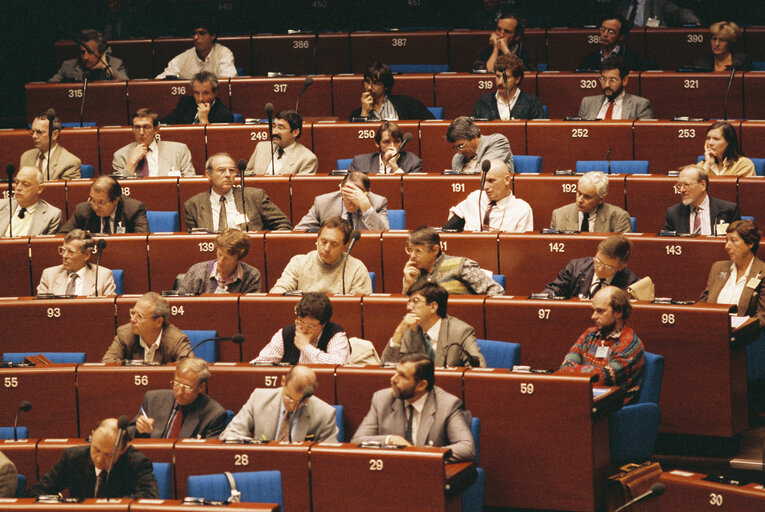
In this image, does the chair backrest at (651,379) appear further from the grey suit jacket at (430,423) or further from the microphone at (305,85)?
the microphone at (305,85)

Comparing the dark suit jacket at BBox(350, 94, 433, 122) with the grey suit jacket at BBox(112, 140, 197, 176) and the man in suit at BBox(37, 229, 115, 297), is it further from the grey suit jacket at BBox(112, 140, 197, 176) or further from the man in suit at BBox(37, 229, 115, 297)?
the man in suit at BBox(37, 229, 115, 297)

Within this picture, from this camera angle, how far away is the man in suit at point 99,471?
3742 millimetres

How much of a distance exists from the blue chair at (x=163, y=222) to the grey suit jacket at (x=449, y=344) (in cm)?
188

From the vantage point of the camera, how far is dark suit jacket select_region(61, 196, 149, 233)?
573cm

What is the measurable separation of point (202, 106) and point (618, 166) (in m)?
2.48

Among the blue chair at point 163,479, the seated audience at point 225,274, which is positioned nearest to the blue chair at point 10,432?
the blue chair at point 163,479

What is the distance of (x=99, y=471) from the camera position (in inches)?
153

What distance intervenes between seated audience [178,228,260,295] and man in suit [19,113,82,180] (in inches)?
62.2

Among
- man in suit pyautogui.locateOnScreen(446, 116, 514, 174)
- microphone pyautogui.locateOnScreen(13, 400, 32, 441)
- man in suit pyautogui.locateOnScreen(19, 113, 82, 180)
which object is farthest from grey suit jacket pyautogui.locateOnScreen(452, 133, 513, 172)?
microphone pyautogui.locateOnScreen(13, 400, 32, 441)

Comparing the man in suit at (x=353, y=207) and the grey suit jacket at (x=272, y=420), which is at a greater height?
the man in suit at (x=353, y=207)

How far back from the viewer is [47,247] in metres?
5.52

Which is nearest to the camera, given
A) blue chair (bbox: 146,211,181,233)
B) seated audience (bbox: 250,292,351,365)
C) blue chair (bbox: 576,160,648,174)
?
seated audience (bbox: 250,292,351,365)

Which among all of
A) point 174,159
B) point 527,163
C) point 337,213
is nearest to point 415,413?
point 337,213

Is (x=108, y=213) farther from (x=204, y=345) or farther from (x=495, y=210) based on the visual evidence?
(x=495, y=210)
